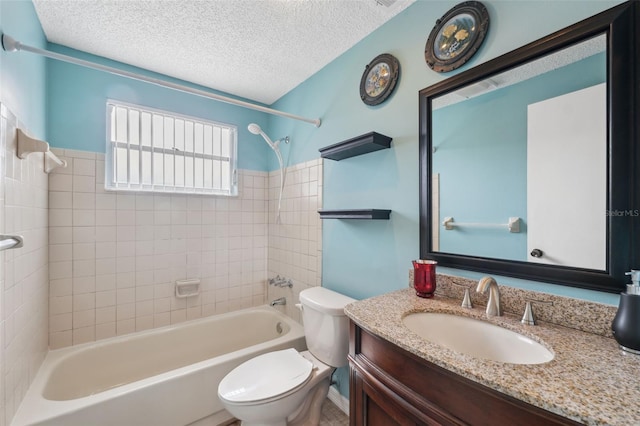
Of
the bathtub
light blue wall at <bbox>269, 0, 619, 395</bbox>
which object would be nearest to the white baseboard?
light blue wall at <bbox>269, 0, 619, 395</bbox>

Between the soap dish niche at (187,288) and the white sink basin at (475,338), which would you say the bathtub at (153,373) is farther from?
the white sink basin at (475,338)

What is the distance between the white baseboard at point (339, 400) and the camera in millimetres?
1705

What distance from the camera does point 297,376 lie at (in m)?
1.40

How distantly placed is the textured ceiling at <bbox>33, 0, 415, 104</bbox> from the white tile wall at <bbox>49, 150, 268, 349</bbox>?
2.63 ft

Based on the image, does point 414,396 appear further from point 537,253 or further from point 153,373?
point 153,373

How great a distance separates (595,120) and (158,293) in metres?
2.74

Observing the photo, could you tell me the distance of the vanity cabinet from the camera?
1.91 ft

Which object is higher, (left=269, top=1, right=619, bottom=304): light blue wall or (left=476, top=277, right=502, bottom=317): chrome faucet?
(left=269, top=1, right=619, bottom=304): light blue wall

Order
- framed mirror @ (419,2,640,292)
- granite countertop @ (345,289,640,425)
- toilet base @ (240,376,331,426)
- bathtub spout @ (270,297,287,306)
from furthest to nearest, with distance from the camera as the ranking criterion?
bathtub spout @ (270,297,287,306)
toilet base @ (240,376,331,426)
framed mirror @ (419,2,640,292)
granite countertop @ (345,289,640,425)

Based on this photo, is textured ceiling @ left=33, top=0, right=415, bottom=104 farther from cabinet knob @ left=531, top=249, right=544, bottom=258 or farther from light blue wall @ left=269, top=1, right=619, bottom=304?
cabinet knob @ left=531, top=249, right=544, bottom=258

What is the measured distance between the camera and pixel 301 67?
2.02 meters

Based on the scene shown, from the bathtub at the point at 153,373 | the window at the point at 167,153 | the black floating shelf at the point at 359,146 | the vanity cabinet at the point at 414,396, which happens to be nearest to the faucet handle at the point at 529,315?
the vanity cabinet at the point at 414,396

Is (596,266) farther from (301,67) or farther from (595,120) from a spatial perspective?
(301,67)

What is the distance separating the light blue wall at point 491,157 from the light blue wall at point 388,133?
0.14 metres
